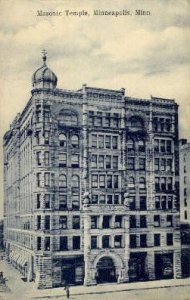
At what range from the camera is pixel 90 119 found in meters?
12.9

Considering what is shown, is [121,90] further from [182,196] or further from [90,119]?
[182,196]

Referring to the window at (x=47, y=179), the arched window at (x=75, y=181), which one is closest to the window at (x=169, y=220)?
the arched window at (x=75, y=181)

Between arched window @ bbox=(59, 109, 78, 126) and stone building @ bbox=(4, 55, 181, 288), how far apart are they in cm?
3

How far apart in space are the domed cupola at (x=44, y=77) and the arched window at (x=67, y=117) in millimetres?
991

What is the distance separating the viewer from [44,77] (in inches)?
441

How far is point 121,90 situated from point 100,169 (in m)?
2.30

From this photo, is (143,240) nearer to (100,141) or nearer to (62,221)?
(62,221)

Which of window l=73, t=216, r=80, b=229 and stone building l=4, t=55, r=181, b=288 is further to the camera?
window l=73, t=216, r=80, b=229

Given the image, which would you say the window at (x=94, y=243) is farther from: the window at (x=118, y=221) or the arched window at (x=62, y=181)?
the arched window at (x=62, y=181)

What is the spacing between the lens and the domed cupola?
11039 mm

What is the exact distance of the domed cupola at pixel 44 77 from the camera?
11.0m

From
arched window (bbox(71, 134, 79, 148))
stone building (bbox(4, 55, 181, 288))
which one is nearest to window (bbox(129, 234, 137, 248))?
stone building (bbox(4, 55, 181, 288))

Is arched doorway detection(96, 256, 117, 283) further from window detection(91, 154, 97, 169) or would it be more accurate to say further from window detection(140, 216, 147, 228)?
window detection(91, 154, 97, 169)

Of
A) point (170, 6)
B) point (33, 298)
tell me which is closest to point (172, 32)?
point (170, 6)
